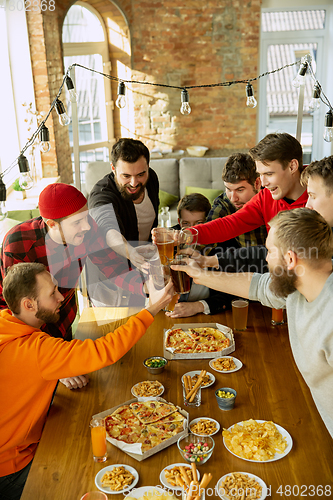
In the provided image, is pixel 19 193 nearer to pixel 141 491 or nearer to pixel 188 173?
pixel 188 173

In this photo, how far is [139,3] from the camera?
6.09 metres

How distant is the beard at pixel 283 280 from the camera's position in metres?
1.44

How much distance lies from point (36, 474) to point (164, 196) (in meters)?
4.41

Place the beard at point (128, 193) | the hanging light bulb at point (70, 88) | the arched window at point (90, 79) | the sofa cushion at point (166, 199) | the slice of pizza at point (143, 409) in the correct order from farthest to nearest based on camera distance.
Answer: the arched window at point (90, 79), the sofa cushion at point (166, 199), the hanging light bulb at point (70, 88), the beard at point (128, 193), the slice of pizza at point (143, 409)

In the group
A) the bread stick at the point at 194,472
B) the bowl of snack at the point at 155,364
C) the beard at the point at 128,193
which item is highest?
the beard at the point at 128,193

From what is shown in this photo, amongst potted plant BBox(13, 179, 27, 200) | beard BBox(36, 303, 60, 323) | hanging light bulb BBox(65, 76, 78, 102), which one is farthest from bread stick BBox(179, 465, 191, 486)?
potted plant BBox(13, 179, 27, 200)

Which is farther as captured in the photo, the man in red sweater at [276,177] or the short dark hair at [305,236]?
the man in red sweater at [276,177]

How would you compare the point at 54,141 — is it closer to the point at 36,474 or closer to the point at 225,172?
the point at 225,172

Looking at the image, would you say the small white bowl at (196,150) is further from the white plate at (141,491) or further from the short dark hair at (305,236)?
the white plate at (141,491)

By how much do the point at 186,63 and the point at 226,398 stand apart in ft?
18.7

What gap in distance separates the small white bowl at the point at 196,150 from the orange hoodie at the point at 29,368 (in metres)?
5.06

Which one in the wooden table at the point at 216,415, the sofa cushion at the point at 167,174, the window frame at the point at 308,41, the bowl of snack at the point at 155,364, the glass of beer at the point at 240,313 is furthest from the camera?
the window frame at the point at 308,41

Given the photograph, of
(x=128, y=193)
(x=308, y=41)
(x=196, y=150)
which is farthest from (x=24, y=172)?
(x=308, y=41)

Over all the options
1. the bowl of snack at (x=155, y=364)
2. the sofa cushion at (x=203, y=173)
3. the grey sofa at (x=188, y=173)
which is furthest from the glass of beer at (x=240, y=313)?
the sofa cushion at (x=203, y=173)
